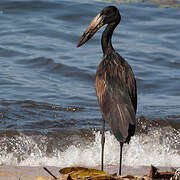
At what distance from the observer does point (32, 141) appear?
834 centimetres

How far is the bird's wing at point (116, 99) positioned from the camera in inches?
251

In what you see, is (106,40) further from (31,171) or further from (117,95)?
(31,171)

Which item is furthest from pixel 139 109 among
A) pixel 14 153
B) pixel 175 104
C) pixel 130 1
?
pixel 130 1

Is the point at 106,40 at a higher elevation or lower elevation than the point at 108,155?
higher

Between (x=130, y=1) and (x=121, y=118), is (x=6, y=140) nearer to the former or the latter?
(x=121, y=118)

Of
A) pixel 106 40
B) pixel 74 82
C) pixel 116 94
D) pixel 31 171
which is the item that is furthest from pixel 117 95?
pixel 74 82

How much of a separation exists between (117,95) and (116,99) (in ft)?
0.20

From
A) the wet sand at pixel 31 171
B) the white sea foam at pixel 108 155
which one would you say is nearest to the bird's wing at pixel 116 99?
the wet sand at pixel 31 171

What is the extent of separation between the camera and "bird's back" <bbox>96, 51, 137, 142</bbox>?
640 centimetres

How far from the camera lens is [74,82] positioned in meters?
12.1

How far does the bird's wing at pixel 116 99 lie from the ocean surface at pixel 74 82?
115 cm

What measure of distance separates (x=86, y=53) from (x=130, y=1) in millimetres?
6625

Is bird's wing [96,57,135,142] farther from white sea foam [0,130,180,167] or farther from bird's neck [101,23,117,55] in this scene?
white sea foam [0,130,180,167]

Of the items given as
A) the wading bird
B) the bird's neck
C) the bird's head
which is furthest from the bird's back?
the bird's head
